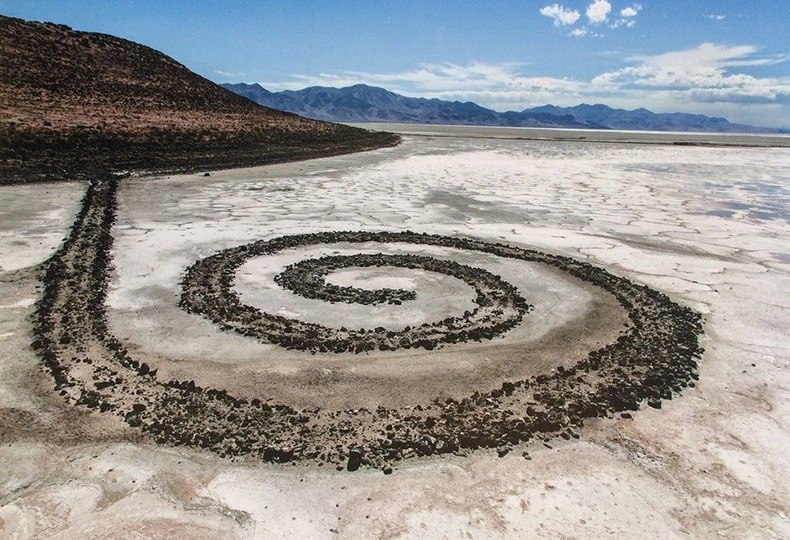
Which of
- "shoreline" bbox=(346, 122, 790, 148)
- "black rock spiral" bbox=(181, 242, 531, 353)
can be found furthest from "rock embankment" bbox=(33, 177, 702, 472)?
"shoreline" bbox=(346, 122, 790, 148)

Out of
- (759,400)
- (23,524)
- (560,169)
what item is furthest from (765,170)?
(23,524)

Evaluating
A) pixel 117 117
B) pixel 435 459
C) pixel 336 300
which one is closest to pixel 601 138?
pixel 117 117

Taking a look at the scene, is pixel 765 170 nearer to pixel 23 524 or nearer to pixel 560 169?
pixel 560 169

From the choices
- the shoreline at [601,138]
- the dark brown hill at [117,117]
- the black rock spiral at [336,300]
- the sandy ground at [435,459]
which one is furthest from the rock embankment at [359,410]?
the shoreline at [601,138]

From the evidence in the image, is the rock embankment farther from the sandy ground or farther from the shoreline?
the shoreline

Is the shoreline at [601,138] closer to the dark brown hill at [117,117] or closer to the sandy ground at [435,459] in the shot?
the dark brown hill at [117,117]

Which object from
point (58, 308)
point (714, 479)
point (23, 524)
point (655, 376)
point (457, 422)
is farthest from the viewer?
point (58, 308)

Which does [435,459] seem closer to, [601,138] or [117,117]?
[117,117]
